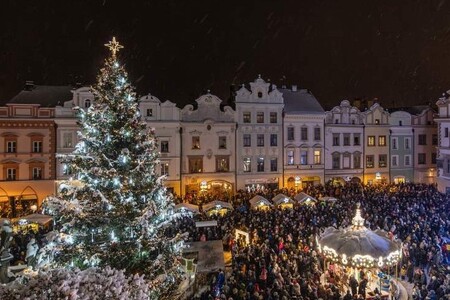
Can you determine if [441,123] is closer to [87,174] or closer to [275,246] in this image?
[275,246]

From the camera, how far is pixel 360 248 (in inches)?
632

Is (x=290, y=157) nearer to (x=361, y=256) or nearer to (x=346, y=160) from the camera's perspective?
(x=346, y=160)

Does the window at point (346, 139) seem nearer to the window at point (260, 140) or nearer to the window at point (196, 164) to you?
the window at point (260, 140)

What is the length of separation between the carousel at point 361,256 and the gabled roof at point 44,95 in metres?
27.7

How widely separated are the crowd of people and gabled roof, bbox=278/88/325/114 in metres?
10.2

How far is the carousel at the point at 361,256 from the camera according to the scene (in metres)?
16.0

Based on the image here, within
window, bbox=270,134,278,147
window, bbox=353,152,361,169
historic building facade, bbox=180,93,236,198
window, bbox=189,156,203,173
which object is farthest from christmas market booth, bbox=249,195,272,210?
window, bbox=353,152,361,169

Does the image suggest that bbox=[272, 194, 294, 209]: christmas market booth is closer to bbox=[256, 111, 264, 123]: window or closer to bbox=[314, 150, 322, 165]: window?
bbox=[256, 111, 264, 123]: window

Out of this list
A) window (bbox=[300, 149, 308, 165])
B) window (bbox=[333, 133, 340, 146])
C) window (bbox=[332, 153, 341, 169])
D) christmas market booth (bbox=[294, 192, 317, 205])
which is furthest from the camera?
window (bbox=[333, 133, 340, 146])

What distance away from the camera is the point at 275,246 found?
797 inches

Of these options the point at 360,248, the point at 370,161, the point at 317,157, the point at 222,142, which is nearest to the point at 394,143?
the point at 370,161

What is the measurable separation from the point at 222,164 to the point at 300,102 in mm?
11759

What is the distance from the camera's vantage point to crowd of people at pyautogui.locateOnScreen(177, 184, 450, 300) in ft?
49.4

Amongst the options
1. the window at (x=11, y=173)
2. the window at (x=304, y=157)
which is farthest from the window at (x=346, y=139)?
the window at (x=11, y=173)
